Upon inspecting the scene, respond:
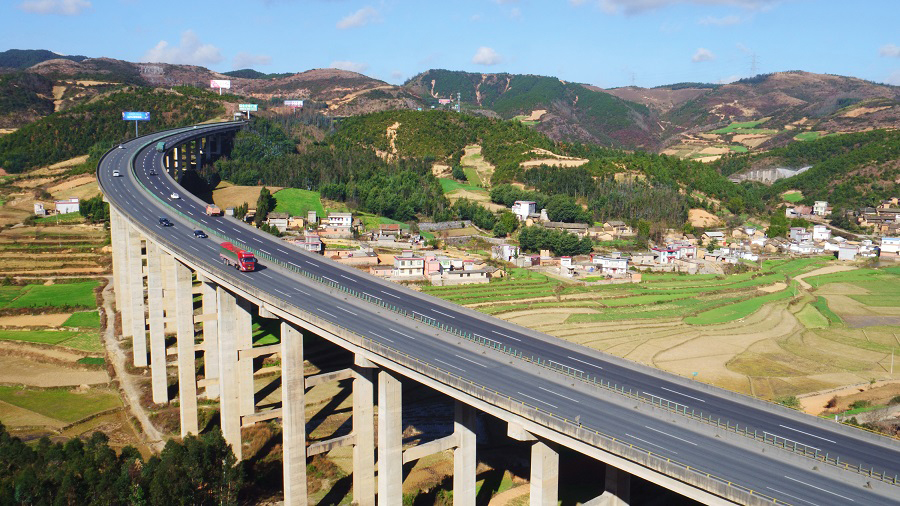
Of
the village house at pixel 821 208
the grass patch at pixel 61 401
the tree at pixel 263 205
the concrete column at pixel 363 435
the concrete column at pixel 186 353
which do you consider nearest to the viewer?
the concrete column at pixel 363 435

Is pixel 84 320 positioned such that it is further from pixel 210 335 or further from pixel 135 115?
pixel 135 115

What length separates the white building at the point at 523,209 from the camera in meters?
137

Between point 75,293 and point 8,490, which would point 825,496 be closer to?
point 8,490

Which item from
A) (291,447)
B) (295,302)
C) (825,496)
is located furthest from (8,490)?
(825,496)

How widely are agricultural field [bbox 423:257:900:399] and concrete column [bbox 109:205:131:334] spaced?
35.5 meters

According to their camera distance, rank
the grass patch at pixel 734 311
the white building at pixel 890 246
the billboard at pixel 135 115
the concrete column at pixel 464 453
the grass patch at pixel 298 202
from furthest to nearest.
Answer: the billboard at pixel 135 115
the white building at pixel 890 246
the grass patch at pixel 298 202
the grass patch at pixel 734 311
the concrete column at pixel 464 453

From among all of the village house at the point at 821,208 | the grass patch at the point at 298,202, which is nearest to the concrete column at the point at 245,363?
the grass patch at the point at 298,202

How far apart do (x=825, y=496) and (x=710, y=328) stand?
58.3 metres

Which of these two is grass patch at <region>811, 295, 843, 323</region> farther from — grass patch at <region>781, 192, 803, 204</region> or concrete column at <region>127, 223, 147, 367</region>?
grass patch at <region>781, 192, 803, 204</region>

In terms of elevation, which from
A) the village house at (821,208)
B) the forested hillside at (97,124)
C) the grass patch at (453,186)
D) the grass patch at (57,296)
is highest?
the forested hillside at (97,124)

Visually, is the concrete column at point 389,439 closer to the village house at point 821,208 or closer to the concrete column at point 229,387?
the concrete column at point 229,387

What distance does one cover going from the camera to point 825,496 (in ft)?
90.7

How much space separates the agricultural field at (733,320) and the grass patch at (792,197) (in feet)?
242

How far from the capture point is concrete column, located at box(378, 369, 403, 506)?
134 ft
